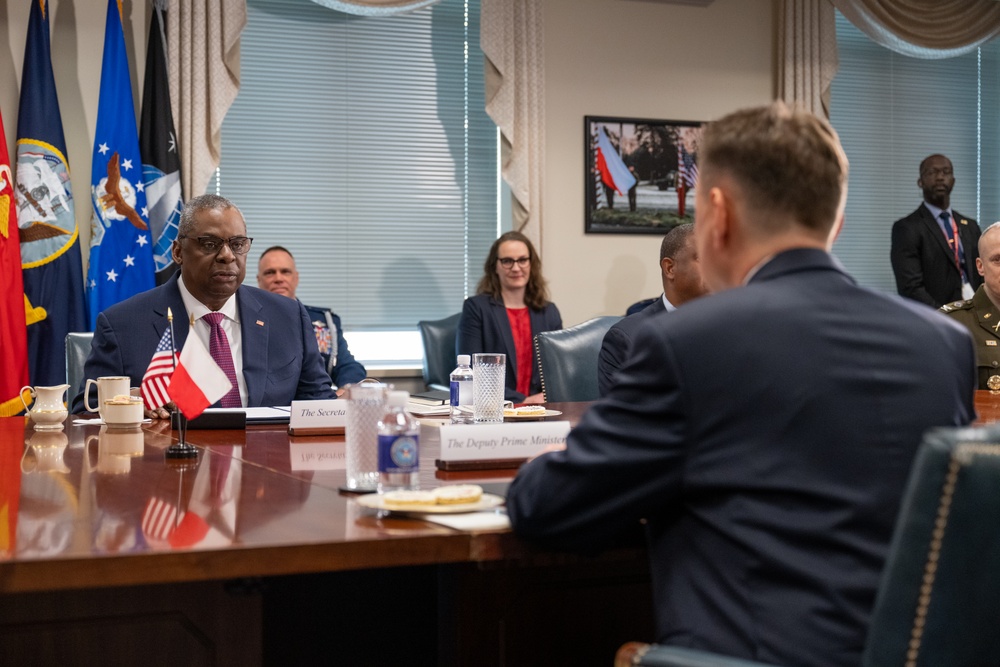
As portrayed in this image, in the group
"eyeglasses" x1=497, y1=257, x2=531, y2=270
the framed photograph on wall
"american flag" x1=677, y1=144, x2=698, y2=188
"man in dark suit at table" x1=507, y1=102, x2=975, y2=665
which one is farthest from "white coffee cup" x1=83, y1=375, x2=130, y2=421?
"american flag" x1=677, y1=144, x2=698, y2=188

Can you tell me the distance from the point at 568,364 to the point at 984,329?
156cm

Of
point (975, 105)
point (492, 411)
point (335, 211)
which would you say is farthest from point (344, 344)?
point (975, 105)

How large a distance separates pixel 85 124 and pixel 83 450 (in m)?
3.56

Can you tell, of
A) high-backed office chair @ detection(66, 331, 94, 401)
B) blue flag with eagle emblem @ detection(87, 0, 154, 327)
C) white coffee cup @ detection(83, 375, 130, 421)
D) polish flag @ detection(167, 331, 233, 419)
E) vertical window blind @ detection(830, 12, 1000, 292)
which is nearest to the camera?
polish flag @ detection(167, 331, 233, 419)

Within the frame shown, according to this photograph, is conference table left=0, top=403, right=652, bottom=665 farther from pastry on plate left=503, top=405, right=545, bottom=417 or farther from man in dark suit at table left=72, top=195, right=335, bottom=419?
man in dark suit at table left=72, top=195, right=335, bottom=419

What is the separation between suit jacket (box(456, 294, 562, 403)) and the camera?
17.2 feet

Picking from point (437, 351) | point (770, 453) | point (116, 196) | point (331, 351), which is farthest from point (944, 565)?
point (116, 196)

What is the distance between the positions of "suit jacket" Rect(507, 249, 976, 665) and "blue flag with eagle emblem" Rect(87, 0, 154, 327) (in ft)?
14.0

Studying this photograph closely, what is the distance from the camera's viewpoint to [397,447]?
154cm

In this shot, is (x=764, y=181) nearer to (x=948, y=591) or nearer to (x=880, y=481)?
(x=880, y=481)

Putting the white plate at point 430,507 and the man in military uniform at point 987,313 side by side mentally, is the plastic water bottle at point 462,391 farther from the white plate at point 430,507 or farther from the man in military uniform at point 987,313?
the man in military uniform at point 987,313

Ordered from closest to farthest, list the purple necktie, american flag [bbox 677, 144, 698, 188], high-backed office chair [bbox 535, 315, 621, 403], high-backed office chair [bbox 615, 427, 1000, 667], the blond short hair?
high-backed office chair [bbox 615, 427, 1000, 667]
the blond short hair
the purple necktie
high-backed office chair [bbox 535, 315, 621, 403]
american flag [bbox 677, 144, 698, 188]

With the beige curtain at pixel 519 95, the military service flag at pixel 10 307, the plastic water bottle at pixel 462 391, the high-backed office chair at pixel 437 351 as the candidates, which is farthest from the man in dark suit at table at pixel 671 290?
the military service flag at pixel 10 307

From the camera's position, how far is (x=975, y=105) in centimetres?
714
